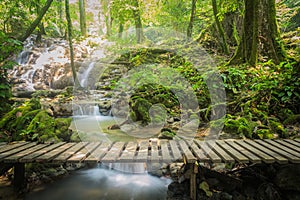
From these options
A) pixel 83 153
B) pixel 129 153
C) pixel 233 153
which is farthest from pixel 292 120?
pixel 83 153

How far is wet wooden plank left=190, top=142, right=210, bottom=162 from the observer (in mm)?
2801

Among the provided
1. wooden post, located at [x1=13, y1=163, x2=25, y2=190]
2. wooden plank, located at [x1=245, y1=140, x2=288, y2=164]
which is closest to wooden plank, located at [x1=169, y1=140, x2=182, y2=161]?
wooden plank, located at [x1=245, y1=140, x2=288, y2=164]

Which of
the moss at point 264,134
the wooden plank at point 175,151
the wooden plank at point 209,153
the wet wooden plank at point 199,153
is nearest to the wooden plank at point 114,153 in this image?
the wooden plank at point 175,151

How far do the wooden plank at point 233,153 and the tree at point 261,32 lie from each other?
4260 millimetres

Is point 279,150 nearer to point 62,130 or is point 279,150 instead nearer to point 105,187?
point 105,187

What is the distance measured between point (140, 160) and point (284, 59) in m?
6.30

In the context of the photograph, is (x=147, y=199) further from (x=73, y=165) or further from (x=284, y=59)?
(x=284, y=59)

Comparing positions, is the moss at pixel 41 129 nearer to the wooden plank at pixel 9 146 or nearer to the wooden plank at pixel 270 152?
the wooden plank at pixel 9 146

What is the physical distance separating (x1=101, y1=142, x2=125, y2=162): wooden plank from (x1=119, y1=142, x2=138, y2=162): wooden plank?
0.09m

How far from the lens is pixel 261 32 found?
6.88 m

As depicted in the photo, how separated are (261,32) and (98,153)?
6817mm

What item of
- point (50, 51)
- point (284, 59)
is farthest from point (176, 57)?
point (50, 51)

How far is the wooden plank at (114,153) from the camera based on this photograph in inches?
113

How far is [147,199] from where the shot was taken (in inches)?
141
